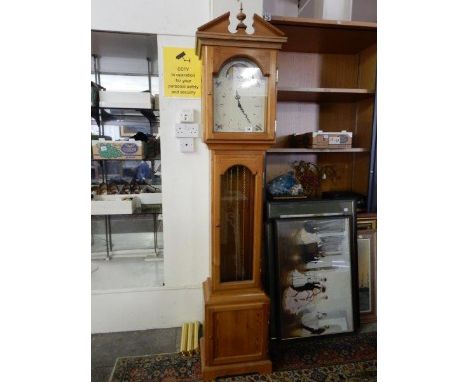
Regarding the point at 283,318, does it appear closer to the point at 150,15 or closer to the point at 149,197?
the point at 149,197

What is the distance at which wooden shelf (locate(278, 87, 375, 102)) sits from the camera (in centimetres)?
172

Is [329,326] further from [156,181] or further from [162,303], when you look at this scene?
[156,181]

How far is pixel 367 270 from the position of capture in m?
1.95

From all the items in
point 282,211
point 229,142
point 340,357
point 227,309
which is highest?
point 229,142

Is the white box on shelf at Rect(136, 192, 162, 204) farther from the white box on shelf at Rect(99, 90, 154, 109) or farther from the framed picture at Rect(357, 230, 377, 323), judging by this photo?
the framed picture at Rect(357, 230, 377, 323)

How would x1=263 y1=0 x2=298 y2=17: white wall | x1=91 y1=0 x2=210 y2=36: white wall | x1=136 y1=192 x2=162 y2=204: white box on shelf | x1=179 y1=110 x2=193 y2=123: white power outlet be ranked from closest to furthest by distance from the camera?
x1=91 y1=0 x2=210 y2=36: white wall, x1=179 y1=110 x2=193 y2=123: white power outlet, x1=136 y1=192 x2=162 y2=204: white box on shelf, x1=263 y1=0 x2=298 y2=17: white wall

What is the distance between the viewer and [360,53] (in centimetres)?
200

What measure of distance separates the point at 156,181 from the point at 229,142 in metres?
0.75

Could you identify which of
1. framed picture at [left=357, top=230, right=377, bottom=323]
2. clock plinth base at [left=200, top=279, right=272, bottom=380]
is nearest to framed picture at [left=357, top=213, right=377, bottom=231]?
framed picture at [left=357, top=230, right=377, bottom=323]

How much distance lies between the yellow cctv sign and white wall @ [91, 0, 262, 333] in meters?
0.03

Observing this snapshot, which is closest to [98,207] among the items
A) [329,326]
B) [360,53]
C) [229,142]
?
[229,142]

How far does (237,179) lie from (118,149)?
794 mm

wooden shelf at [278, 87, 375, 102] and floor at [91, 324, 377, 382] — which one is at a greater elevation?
wooden shelf at [278, 87, 375, 102]

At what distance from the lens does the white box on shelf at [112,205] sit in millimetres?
1768
